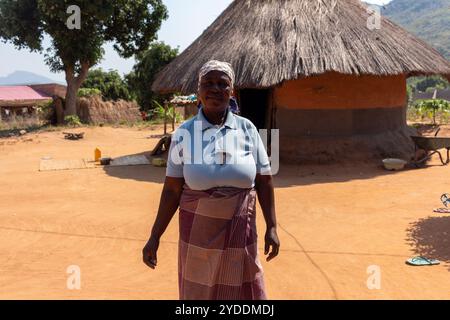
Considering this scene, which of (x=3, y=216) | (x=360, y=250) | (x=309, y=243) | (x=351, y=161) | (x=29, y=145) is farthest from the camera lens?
(x=29, y=145)

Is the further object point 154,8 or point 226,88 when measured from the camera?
point 154,8

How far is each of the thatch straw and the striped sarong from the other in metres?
19.6

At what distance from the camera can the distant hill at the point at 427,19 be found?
81000 millimetres

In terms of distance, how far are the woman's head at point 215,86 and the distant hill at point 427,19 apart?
2093 inches

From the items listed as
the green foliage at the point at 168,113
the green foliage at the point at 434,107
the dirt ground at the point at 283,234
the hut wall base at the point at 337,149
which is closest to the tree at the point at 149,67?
the green foliage at the point at 168,113

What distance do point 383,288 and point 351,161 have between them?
5.82 m

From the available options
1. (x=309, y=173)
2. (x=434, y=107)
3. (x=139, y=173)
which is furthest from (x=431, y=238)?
(x=434, y=107)

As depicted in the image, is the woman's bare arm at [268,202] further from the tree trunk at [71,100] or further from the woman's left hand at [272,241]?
the tree trunk at [71,100]

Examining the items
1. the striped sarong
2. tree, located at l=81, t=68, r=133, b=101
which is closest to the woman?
the striped sarong

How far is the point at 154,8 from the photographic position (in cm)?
2083

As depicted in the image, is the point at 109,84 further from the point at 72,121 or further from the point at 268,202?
the point at 268,202

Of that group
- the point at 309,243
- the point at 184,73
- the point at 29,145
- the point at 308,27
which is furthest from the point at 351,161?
the point at 29,145
